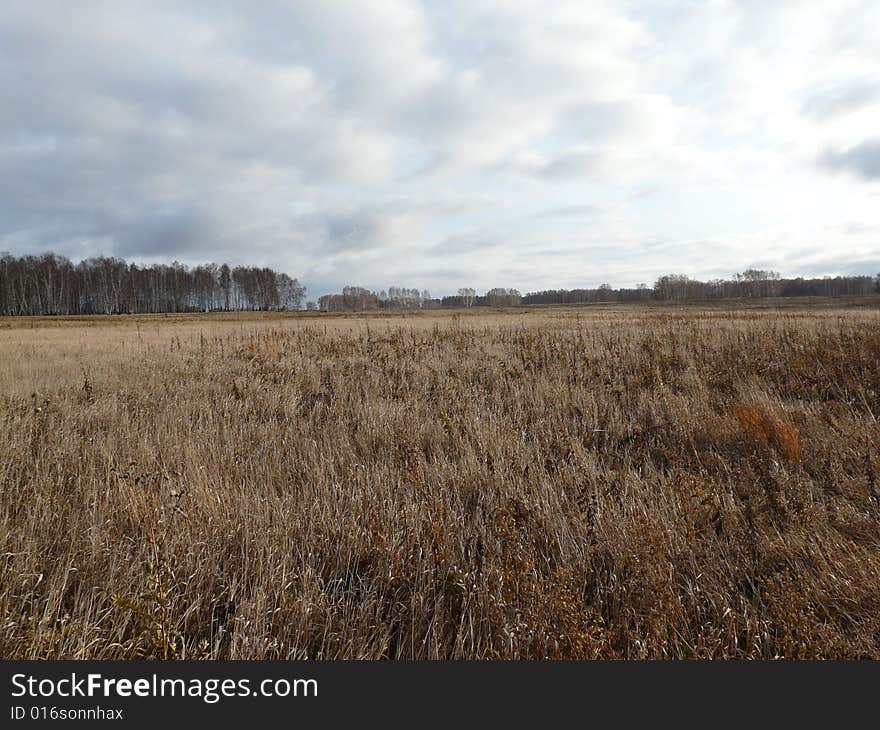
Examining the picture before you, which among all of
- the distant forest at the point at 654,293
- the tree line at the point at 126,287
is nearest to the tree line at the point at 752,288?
the distant forest at the point at 654,293

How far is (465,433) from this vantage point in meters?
4.64

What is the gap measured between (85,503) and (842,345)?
36.0ft

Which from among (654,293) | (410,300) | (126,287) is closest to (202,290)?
(126,287)

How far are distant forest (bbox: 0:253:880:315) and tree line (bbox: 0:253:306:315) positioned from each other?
162mm

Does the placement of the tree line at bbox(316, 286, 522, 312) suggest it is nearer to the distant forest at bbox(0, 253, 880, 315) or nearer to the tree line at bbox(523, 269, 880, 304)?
the distant forest at bbox(0, 253, 880, 315)

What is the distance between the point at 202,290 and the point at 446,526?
126207mm

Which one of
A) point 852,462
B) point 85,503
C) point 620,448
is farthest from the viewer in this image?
point 620,448

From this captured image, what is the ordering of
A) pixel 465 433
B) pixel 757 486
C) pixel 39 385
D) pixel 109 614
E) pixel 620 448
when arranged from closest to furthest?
pixel 109 614, pixel 757 486, pixel 620 448, pixel 465 433, pixel 39 385

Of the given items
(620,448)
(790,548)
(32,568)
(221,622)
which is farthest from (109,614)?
(620,448)

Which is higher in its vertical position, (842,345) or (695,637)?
(842,345)

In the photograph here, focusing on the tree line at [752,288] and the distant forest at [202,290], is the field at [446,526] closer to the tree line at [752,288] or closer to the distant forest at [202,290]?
the distant forest at [202,290]

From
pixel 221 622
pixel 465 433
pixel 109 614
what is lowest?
pixel 221 622

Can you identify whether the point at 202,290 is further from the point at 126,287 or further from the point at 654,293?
the point at 654,293

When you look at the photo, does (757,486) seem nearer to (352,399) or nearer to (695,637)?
(695,637)
